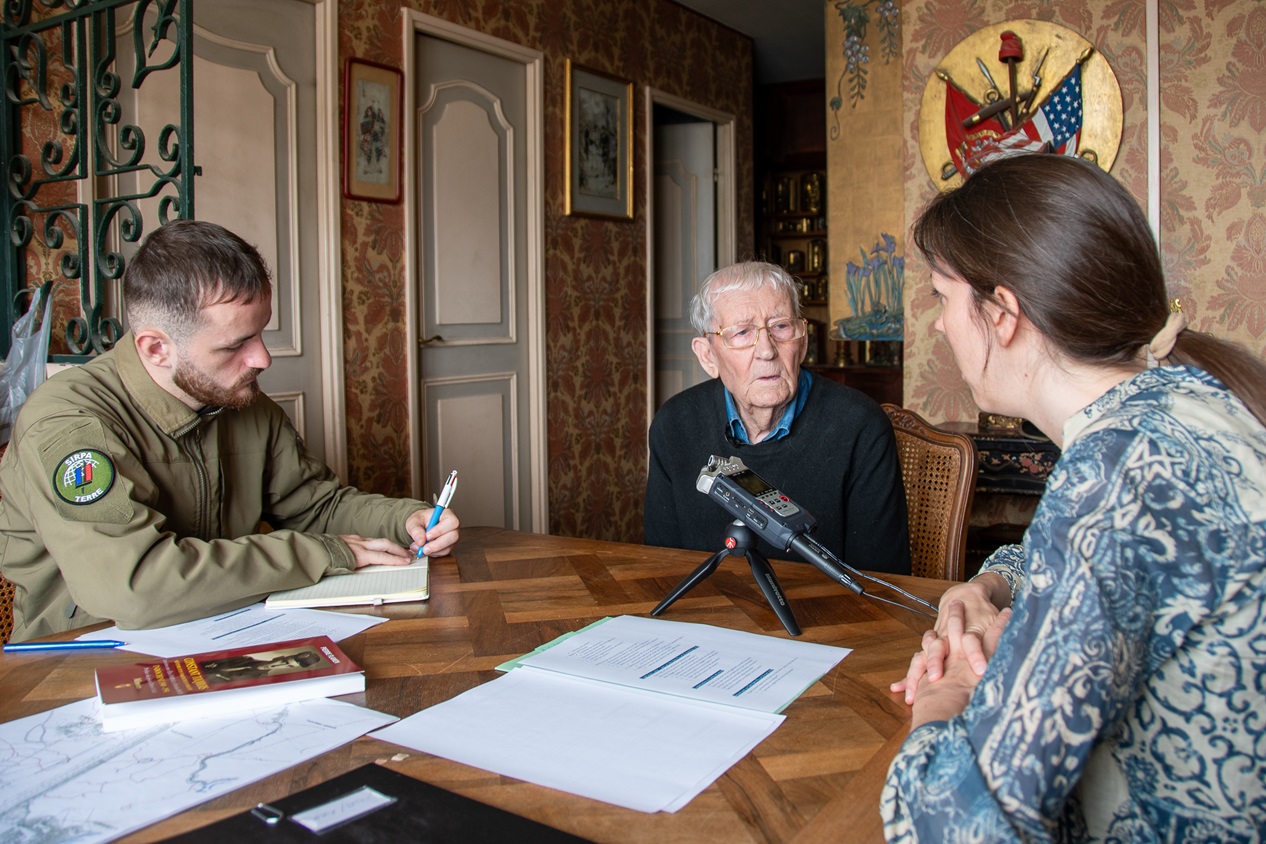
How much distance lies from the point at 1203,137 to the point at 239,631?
2.94m

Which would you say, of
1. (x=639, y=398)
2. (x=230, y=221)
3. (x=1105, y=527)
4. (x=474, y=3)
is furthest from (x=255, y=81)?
(x=1105, y=527)

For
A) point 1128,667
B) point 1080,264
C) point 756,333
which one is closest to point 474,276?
point 756,333

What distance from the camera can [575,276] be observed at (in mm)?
4727

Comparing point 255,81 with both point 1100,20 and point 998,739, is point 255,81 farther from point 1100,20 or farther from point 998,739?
point 998,739

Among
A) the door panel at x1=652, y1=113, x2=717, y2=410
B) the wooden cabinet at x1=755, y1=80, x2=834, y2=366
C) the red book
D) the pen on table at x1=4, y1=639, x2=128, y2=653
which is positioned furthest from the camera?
the wooden cabinet at x1=755, y1=80, x2=834, y2=366

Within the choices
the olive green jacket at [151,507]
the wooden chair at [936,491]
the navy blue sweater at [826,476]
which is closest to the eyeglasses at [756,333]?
the navy blue sweater at [826,476]

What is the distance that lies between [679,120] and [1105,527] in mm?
5351

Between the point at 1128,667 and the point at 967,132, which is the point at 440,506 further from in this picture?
the point at 967,132

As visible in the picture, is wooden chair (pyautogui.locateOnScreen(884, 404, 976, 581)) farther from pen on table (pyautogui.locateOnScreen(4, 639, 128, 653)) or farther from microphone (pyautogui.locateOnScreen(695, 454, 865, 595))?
pen on table (pyautogui.locateOnScreen(4, 639, 128, 653))

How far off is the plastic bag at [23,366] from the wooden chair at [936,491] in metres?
1.97

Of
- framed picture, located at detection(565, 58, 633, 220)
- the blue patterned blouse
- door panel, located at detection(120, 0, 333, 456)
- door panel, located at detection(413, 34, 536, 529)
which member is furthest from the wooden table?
framed picture, located at detection(565, 58, 633, 220)

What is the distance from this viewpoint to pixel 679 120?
18.9 feet

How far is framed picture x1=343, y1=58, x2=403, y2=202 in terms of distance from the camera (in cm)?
353

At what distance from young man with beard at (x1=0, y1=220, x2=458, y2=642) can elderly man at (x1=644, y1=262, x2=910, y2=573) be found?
61cm
